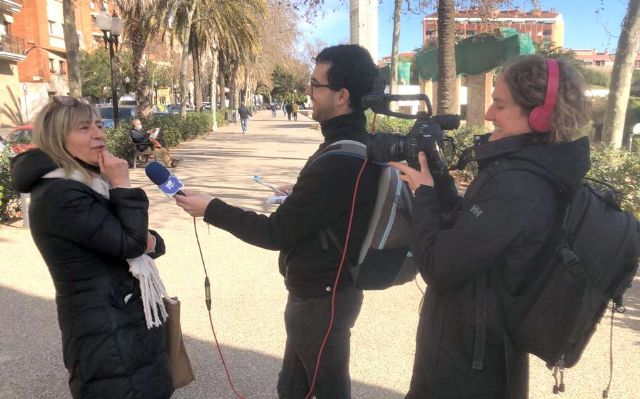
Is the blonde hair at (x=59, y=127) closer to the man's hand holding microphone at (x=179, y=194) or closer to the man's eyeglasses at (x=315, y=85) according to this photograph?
the man's hand holding microphone at (x=179, y=194)

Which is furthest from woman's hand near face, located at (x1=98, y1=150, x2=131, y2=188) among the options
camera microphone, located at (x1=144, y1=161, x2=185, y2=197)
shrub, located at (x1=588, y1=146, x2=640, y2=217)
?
shrub, located at (x1=588, y1=146, x2=640, y2=217)

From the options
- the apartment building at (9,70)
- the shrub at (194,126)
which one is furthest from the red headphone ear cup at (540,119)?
the apartment building at (9,70)

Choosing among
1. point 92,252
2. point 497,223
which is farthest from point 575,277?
point 92,252

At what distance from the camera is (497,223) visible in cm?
146

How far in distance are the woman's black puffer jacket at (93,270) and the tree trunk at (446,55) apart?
9.13 metres

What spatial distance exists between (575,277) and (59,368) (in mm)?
3221

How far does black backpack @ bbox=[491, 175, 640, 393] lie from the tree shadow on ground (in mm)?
1788

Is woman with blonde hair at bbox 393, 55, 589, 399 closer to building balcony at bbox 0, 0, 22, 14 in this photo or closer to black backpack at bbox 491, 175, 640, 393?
black backpack at bbox 491, 175, 640, 393

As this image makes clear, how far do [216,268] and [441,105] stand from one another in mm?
6539

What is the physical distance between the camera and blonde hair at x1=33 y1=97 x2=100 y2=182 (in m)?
1.94

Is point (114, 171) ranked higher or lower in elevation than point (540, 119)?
lower

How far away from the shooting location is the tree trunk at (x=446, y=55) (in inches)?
395

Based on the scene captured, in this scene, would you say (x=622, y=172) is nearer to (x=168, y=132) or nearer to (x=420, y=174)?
(x=420, y=174)

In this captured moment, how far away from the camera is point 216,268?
5.54m
